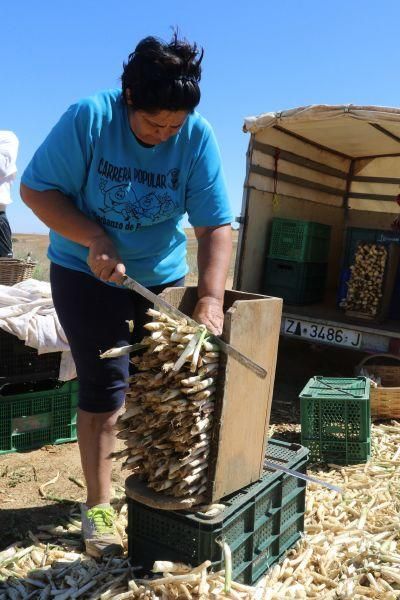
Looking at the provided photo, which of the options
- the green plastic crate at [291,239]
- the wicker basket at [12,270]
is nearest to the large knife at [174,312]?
the wicker basket at [12,270]

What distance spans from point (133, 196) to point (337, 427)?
2.73 meters

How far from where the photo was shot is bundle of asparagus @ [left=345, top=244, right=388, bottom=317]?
22.6 feet

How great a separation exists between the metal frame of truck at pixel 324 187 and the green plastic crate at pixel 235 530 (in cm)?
308

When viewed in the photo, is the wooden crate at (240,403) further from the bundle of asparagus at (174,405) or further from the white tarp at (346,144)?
the white tarp at (346,144)

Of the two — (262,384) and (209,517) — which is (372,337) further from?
(209,517)

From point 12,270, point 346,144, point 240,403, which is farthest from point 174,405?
point 346,144

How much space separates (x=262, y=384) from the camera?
3018mm

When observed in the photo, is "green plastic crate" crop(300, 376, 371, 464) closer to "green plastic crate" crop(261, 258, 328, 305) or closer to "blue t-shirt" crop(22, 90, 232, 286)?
"blue t-shirt" crop(22, 90, 232, 286)

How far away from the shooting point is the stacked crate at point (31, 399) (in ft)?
15.2

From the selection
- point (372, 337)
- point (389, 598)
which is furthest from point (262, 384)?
point (372, 337)

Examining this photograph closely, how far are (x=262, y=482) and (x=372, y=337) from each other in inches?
129

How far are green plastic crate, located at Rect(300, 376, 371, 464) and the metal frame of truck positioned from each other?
1388 mm

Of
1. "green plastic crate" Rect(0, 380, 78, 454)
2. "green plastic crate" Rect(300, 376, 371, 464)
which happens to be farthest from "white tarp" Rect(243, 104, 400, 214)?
"green plastic crate" Rect(0, 380, 78, 454)

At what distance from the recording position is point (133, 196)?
2924 mm
